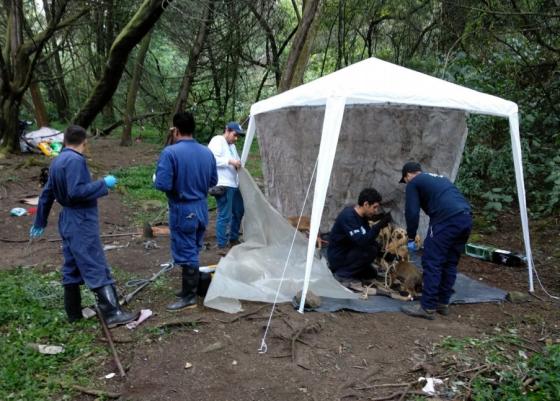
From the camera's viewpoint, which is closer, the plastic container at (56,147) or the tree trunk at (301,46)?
the tree trunk at (301,46)

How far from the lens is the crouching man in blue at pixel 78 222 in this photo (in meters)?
3.54

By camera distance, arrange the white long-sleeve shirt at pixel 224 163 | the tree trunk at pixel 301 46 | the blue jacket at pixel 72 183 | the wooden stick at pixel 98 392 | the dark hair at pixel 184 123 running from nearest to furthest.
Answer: the wooden stick at pixel 98 392 → the blue jacket at pixel 72 183 → the dark hair at pixel 184 123 → the white long-sleeve shirt at pixel 224 163 → the tree trunk at pixel 301 46

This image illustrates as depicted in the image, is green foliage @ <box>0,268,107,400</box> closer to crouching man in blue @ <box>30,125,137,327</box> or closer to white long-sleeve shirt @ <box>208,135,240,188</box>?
crouching man in blue @ <box>30,125,137,327</box>

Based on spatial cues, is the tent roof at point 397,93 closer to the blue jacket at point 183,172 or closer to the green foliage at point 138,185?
the blue jacket at point 183,172

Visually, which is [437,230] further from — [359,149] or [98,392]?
[98,392]

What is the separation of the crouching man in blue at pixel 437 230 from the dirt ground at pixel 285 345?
0.69 feet

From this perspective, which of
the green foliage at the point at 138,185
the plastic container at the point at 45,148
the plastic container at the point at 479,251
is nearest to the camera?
the plastic container at the point at 479,251

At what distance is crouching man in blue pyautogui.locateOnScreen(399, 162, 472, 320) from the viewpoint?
4191mm

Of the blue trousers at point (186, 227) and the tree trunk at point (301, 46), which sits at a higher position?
the tree trunk at point (301, 46)

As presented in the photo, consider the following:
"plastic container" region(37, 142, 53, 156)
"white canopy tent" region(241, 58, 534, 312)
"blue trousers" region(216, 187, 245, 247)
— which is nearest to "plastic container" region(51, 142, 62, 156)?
"plastic container" region(37, 142, 53, 156)

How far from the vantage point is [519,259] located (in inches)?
233

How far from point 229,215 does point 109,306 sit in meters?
2.13

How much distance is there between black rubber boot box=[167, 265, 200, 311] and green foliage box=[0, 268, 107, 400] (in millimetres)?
684

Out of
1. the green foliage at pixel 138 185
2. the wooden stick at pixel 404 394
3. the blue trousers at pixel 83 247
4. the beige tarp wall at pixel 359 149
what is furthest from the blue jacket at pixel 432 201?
the green foliage at pixel 138 185
